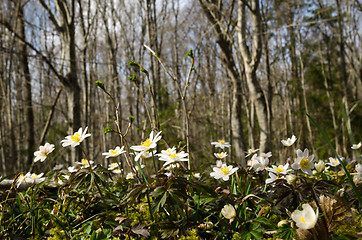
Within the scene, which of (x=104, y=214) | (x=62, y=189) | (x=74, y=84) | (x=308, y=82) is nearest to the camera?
(x=104, y=214)

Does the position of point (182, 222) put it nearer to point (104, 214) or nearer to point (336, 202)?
point (104, 214)

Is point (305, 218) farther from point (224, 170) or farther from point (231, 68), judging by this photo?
point (231, 68)

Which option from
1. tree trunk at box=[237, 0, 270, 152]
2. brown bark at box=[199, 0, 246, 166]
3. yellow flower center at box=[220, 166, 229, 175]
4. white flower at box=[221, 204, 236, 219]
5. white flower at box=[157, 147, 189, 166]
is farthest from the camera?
brown bark at box=[199, 0, 246, 166]

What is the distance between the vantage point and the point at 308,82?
1162 cm

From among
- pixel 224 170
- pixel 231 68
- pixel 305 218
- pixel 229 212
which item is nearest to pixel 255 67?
pixel 231 68

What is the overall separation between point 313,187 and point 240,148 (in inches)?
124

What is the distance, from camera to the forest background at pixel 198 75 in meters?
3.72

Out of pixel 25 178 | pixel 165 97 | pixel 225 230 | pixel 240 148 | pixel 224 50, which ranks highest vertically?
pixel 224 50

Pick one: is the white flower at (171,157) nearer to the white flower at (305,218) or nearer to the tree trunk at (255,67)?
the white flower at (305,218)

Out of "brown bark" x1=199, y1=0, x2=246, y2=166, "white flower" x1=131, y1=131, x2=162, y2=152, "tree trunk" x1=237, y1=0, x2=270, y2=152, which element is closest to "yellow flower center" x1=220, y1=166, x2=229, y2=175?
"white flower" x1=131, y1=131, x2=162, y2=152

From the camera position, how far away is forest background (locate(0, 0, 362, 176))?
3.72 meters

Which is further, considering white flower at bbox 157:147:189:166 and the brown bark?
the brown bark

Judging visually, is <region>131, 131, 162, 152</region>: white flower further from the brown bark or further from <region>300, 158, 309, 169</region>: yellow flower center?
the brown bark

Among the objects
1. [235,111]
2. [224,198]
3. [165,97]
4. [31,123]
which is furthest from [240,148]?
[31,123]
